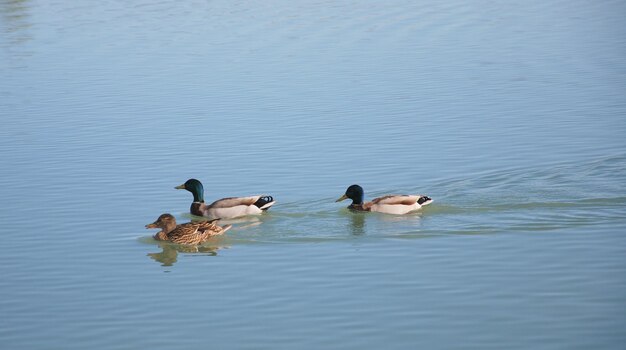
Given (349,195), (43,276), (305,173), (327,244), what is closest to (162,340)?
(43,276)

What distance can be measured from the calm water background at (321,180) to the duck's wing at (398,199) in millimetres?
287

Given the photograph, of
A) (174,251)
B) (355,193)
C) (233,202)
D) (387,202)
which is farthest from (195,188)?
(387,202)

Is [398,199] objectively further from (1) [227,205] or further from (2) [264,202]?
(1) [227,205]

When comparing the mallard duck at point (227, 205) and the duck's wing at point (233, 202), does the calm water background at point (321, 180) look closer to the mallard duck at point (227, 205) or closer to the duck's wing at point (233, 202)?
the mallard duck at point (227, 205)

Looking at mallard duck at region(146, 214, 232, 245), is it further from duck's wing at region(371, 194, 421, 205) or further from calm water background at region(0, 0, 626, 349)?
duck's wing at region(371, 194, 421, 205)

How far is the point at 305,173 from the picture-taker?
67.4ft

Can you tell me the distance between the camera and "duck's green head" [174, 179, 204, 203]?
19.2 metres

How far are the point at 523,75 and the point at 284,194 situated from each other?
11.8 m

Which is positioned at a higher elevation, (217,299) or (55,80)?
(55,80)

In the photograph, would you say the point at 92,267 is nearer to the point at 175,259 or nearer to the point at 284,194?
the point at 175,259

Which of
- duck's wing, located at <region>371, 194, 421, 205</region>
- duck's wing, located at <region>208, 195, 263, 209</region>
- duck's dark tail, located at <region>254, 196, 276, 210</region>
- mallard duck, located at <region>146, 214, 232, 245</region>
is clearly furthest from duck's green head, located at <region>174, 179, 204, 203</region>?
duck's wing, located at <region>371, 194, 421, 205</region>

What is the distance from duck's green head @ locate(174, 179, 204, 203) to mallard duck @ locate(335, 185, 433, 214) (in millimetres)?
2322

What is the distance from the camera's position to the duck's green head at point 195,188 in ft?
62.9

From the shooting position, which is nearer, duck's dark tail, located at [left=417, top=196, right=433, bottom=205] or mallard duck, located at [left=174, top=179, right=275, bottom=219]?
duck's dark tail, located at [left=417, top=196, right=433, bottom=205]
